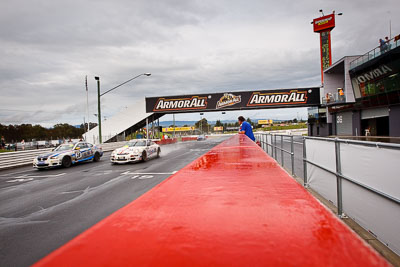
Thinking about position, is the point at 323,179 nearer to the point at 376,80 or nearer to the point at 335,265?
the point at 335,265

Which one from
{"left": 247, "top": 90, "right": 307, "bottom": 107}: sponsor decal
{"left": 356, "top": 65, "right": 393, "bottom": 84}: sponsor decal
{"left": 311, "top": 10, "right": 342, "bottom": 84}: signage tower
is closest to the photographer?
{"left": 356, "top": 65, "right": 393, "bottom": 84}: sponsor decal

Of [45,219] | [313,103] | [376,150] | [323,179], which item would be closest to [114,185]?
[45,219]

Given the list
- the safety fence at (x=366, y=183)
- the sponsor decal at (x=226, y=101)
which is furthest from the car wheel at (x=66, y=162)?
the sponsor decal at (x=226, y=101)

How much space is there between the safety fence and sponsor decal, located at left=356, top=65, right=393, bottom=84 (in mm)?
25204

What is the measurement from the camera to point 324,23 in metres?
46.0

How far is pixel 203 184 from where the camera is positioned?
6.28 feet

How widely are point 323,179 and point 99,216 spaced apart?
15.7ft

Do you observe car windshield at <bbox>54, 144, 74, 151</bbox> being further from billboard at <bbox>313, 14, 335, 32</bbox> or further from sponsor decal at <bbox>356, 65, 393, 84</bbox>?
billboard at <bbox>313, 14, 335, 32</bbox>

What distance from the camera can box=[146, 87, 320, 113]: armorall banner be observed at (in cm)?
3753

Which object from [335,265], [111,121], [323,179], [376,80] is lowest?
[323,179]

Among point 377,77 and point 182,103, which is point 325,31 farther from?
point 182,103

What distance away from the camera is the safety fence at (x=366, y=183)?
3.26 meters

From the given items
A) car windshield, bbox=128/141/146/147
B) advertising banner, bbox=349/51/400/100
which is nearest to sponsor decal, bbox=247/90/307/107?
advertising banner, bbox=349/51/400/100

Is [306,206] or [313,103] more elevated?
[313,103]
